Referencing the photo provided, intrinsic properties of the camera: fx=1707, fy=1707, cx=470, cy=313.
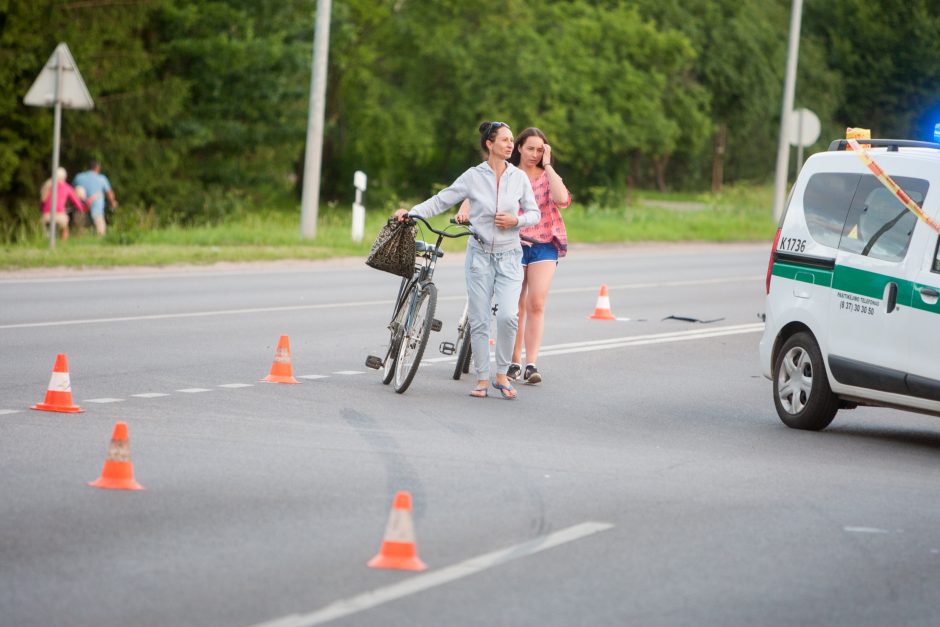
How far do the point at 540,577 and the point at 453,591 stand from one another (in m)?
0.42

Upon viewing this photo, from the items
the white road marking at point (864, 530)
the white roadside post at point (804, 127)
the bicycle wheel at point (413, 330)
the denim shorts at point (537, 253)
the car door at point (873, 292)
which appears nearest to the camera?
the white road marking at point (864, 530)

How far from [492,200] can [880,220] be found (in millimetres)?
2638

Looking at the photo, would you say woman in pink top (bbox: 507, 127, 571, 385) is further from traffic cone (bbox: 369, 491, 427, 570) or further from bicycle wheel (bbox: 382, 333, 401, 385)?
traffic cone (bbox: 369, 491, 427, 570)

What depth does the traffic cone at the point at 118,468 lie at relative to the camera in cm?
785

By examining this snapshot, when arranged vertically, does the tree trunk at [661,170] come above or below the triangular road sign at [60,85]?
below

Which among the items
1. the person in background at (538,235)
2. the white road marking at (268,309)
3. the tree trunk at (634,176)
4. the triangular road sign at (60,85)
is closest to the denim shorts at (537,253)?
the person in background at (538,235)

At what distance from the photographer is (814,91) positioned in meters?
76.7

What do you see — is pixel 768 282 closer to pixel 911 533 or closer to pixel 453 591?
pixel 911 533

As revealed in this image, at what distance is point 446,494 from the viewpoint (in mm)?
8031

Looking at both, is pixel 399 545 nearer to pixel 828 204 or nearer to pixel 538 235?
pixel 828 204

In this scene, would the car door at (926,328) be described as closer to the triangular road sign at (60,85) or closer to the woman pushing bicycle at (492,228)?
the woman pushing bicycle at (492,228)

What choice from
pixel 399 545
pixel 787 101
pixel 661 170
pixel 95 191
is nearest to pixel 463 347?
pixel 399 545

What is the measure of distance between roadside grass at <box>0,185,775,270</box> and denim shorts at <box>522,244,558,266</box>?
11.7 m

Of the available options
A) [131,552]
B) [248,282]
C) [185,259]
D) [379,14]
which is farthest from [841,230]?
[379,14]
